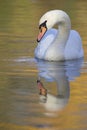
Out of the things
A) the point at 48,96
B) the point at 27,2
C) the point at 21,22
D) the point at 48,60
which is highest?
the point at 48,96

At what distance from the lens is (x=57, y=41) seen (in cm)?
1375

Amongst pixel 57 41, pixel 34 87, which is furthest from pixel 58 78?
pixel 57 41

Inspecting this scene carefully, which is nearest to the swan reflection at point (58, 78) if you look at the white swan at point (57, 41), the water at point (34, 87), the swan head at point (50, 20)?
the water at point (34, 87)

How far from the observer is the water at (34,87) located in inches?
335

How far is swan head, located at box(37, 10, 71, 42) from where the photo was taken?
1344 cm

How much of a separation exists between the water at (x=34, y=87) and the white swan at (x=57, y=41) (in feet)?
0.82

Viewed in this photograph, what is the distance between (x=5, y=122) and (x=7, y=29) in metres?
8.76

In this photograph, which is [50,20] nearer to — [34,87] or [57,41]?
[57,41]

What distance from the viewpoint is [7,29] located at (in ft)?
56.1

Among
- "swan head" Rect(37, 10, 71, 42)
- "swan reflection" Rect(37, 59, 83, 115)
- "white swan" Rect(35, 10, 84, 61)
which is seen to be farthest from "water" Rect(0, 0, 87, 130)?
"swan head" Rect(37, 10, 71, 42)

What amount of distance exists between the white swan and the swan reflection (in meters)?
0.28

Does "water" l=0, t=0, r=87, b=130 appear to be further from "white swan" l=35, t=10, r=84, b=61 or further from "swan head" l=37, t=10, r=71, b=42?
"swan head" l=37, t=10, r=71, b=42

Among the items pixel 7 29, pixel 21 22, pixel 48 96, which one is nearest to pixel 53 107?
pixel 48 96

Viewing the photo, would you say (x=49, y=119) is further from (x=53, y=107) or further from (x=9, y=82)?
(x=9, y=82)
